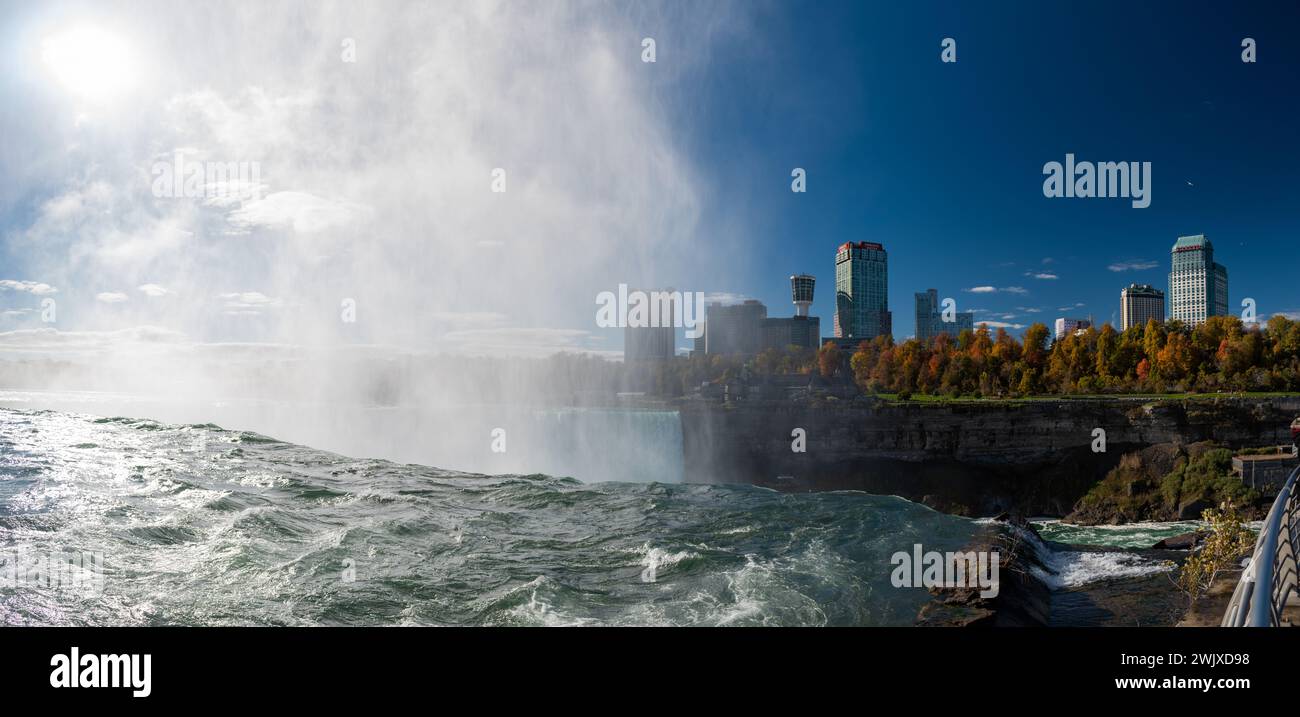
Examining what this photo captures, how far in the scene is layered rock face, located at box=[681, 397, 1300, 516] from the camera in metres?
40.2

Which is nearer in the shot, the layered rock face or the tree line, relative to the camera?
the layered rock face

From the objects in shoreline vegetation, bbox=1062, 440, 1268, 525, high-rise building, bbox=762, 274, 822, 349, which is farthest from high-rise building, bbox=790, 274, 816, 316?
shoreline vegetation, bbox=1062, 440, 1268, 525

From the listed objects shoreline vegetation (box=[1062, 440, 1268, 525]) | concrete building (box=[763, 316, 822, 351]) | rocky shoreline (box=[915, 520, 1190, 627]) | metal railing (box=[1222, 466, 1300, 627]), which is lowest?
shoreline vegetation (box=[1062, 440, 1268, 525])

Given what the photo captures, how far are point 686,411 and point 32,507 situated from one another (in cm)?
3821

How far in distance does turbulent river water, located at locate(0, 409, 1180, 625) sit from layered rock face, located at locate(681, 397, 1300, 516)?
14759 mm

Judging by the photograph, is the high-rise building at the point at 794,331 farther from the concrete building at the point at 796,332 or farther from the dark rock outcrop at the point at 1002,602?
the dark rock outcrop at the point at 1002,602

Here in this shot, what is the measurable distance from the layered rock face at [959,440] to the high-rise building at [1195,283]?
60.6ft

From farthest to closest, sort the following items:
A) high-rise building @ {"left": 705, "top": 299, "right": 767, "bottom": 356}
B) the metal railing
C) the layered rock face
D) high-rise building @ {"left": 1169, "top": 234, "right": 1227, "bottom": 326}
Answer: high-rise building @ {"left": 705, "top": 299, "right": 767, "bottom": 356}, high-rise building @ {"left": 1169, "top": 234, "right": 1227, "bottom": 326}, the layered rock face, the metal railing

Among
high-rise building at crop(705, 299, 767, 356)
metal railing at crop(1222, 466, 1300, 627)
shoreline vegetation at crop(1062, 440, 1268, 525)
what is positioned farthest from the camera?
high-rise building at crop(705, 299, 767, 356)

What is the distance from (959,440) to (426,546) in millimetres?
40093

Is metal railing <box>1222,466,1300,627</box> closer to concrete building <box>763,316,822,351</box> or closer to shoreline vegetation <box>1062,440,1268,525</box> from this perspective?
shoreline vegetation <box>1062,440,1268,525</box>

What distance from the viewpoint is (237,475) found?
2838cm

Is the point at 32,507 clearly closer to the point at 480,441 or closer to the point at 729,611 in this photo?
the point at 729,611
